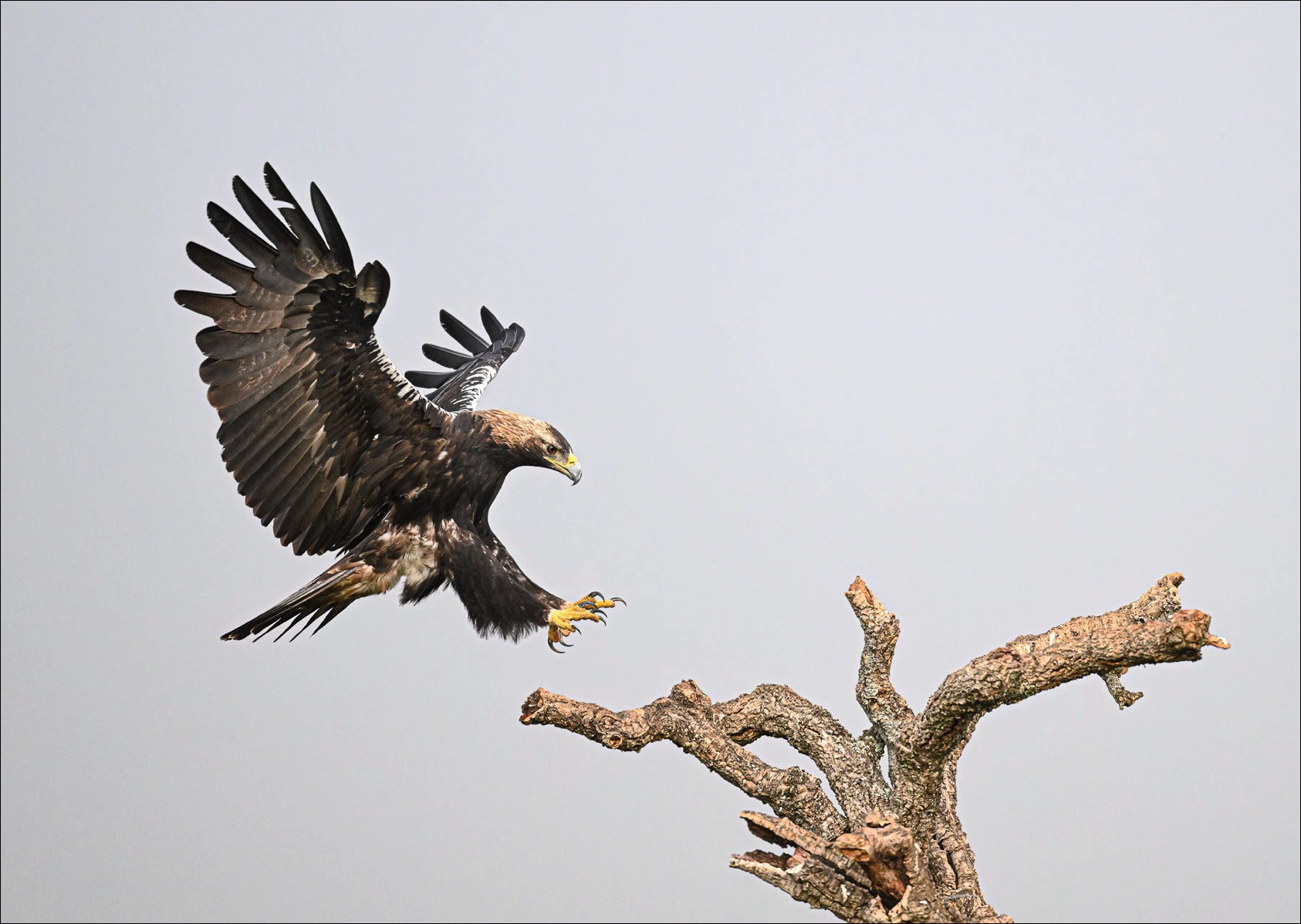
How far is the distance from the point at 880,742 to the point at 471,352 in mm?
3524

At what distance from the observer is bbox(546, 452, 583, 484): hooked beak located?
4.55 metres

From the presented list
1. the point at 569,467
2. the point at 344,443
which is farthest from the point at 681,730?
the point at 344,443

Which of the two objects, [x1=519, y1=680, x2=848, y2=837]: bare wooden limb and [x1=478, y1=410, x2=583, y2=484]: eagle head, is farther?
→ [x1=478, y1=410, x2=583, y2=484]: eagle head

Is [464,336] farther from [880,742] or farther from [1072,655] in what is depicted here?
[1072,655]

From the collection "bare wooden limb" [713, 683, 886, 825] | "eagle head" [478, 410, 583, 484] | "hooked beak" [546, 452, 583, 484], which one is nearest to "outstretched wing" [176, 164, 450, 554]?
"eagle head" [478, 410, 583, 484]

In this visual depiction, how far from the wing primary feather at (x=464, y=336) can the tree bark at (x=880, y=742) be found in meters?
2.94

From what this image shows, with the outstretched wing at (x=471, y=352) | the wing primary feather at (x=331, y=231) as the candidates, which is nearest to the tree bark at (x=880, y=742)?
the wing primary feather at (x=331, y=231)

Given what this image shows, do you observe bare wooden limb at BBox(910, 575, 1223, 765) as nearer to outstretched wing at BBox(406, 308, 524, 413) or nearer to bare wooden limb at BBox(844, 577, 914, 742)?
bare wooden limb at BBox(844, 577, 914, 742)

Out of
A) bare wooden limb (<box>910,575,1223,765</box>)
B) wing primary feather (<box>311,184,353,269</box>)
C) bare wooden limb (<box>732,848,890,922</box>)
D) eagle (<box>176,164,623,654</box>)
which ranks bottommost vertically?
→ bare wooden limb (<box>732,848,890,922</box>)

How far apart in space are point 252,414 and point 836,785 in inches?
96.8

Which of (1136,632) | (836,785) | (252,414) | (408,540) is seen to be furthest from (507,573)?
(1136,632)

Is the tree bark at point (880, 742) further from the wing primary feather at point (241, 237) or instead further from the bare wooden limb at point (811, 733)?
the wing primary feather at point (241, 237)

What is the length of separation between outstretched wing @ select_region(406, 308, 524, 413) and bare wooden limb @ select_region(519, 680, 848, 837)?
217 cm

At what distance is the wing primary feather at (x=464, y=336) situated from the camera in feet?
21.2
